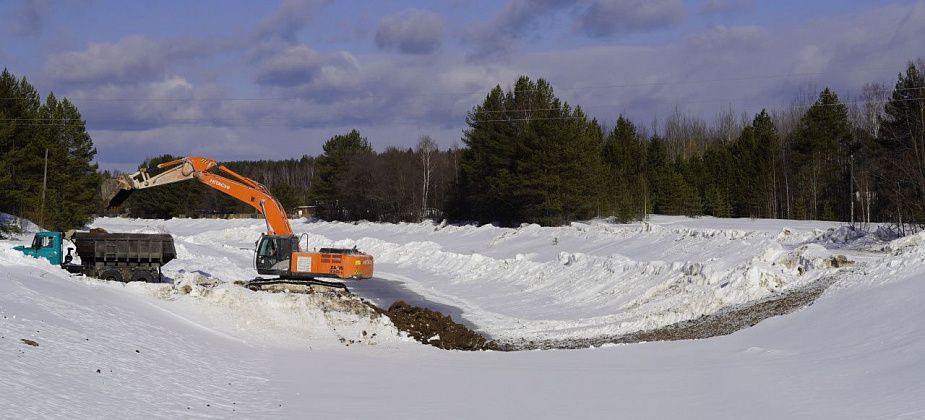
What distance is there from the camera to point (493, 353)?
17844mm

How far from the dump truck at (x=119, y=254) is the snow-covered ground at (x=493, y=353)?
185 inches

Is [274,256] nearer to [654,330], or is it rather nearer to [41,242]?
[41,242]

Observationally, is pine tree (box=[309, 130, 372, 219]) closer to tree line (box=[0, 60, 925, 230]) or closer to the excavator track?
tree line (box=[0, 60, 925, 230])

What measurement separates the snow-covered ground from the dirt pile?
2.92 ft

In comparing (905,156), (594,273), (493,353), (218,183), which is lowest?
(493,353)

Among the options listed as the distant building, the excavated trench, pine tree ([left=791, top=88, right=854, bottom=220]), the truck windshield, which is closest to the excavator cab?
the excavated trench

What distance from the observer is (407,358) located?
1705cm

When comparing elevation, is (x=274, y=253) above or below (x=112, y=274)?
above

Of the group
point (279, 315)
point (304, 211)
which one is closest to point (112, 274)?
point (279, 315)

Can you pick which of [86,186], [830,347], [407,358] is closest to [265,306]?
[407,358]

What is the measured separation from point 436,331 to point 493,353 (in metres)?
3.51

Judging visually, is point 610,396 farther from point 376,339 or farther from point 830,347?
point 376,339

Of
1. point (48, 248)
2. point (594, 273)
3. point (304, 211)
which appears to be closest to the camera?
point (48, 248)

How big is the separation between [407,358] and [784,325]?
8023 mm
